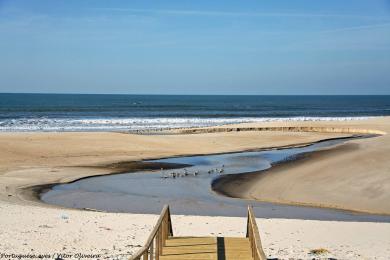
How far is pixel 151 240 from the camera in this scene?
658 cm

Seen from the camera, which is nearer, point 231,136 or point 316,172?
point 316,172

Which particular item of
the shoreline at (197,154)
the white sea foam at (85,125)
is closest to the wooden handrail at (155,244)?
the shoreline at (197,154)

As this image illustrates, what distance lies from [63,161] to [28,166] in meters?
2.08

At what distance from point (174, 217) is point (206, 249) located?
14.5ft

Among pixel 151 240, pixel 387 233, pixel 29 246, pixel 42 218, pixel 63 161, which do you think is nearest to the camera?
pixel 151 240

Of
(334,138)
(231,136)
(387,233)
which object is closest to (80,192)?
(387,233)

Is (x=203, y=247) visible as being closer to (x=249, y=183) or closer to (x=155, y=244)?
(x=155, y=244)

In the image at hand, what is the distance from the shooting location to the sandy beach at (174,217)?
9984 millimetres

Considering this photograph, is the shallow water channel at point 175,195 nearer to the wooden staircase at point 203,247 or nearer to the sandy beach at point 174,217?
the sandy beach at point 174,217

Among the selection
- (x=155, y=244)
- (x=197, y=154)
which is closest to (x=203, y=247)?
(x=155, y=244)

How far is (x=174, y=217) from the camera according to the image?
498 inches

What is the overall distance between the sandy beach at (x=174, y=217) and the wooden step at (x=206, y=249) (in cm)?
93

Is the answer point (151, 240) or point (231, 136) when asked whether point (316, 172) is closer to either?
point (151, 240)

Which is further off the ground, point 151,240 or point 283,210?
point 151,240
